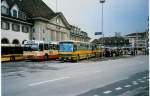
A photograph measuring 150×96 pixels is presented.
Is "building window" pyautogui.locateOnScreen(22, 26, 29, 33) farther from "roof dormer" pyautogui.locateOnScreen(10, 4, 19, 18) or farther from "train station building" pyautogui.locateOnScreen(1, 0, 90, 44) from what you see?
"roof dormer" pyautogui.locateOnScreen(10, 4, 19, 18)

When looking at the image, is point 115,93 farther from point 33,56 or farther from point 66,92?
point 33,56

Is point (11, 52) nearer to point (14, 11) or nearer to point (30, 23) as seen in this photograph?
point (14, 11)

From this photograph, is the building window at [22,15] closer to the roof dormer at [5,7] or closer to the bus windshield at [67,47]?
the roof dormer at [5,7]

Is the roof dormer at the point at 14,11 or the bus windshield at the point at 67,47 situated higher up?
the roof dormer at the point at 14,11

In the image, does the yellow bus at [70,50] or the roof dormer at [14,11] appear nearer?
the yellow bus at [70,50]

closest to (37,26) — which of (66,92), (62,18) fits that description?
(62,18)

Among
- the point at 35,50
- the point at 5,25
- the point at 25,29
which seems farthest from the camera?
the point at 25,29

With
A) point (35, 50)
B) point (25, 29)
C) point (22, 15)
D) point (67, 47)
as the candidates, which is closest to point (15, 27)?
point (25, 29)

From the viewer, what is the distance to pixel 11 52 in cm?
3822

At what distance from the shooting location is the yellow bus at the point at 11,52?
120 ft

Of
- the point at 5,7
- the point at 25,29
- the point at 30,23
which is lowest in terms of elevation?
the point at 25,29

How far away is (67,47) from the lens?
37.4 meters

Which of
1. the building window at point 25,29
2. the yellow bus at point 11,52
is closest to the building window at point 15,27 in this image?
the building window at point 25,29

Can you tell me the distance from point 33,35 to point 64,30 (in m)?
13.5
